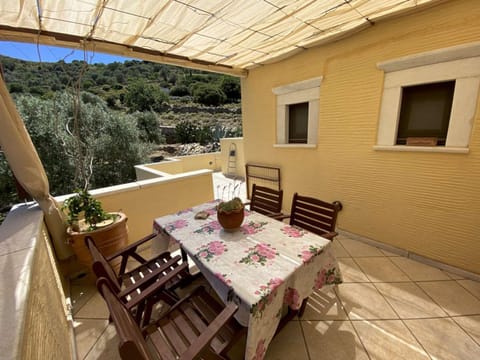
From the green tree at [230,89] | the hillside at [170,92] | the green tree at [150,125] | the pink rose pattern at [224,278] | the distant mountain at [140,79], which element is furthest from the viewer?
the green tree at [230,89]

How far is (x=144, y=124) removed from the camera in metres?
10.3

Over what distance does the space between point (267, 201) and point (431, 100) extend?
6.54 feet

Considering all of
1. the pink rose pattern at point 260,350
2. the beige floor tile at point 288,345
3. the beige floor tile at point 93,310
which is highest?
the pink rose pattern at point 260,350

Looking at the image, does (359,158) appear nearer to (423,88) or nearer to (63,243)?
(423,88)

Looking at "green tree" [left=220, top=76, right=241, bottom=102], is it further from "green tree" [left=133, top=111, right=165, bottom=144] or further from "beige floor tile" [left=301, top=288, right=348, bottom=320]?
"beige floor tile" [left=301, top=288, right=348, bottom=320]

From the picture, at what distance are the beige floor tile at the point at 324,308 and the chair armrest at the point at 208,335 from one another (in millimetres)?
954

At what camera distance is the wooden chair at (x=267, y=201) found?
7.34ft

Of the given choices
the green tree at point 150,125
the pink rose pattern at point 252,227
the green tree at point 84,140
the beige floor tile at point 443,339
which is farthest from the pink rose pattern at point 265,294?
the green tree at point 150,125

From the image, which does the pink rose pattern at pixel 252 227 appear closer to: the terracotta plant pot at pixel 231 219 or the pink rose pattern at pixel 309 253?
the terracotta plant pot at pixel 231 219

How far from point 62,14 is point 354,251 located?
3.76 meters

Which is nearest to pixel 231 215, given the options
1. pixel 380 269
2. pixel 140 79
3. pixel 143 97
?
pixel 380 269

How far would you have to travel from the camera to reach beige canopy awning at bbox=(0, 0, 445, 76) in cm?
161

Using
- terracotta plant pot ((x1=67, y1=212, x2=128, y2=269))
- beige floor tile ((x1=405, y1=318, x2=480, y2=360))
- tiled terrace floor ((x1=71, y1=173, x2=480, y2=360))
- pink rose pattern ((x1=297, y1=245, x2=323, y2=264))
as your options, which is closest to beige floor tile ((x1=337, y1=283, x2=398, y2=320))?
tiled terrace floor ((x1=71, y1=173, x2=480, y2=360))

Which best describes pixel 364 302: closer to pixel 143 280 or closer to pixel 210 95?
pixel 143 280
